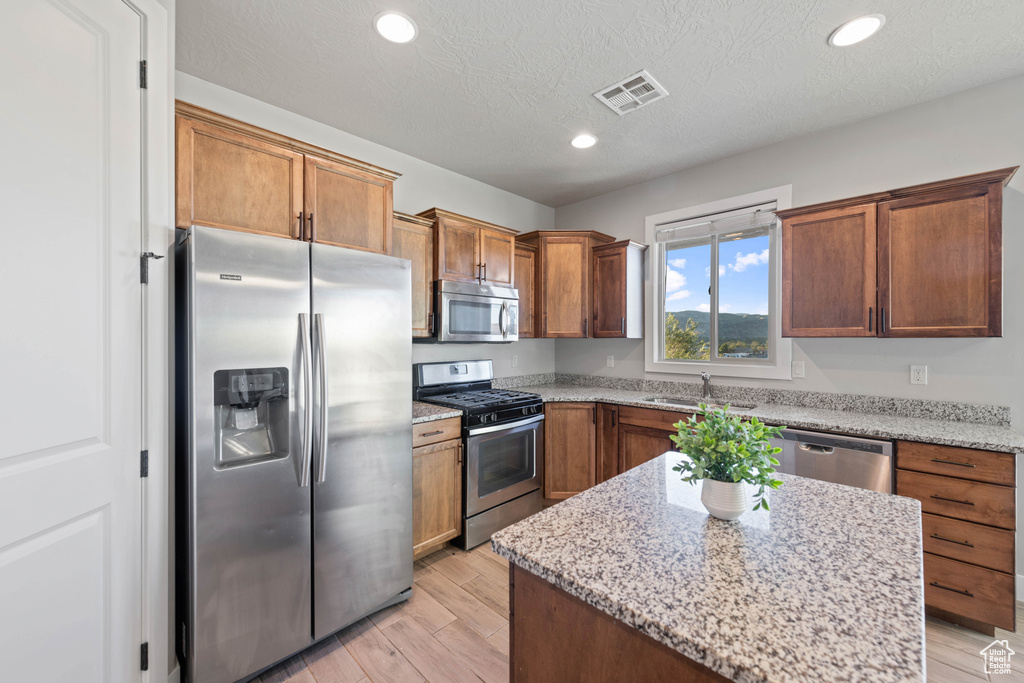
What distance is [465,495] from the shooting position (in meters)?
2.73

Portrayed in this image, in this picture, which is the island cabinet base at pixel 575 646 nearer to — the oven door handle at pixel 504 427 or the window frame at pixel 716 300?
the oven door handle at pixel 504 427

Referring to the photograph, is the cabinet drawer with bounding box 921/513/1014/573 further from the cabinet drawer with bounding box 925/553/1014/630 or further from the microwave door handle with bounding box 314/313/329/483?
the microwave door handle with bounding box 314/313/329/483

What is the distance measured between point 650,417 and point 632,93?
6.78 feet

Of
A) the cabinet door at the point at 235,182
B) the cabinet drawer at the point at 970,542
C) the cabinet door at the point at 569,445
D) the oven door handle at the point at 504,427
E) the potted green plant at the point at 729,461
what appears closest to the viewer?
the potted green plant at the point at 729,461

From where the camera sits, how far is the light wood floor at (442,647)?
69.4 inches

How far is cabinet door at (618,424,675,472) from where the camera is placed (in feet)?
9.84

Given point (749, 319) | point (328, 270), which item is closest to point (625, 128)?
point (749, 319)

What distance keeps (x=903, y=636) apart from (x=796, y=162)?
3.16m

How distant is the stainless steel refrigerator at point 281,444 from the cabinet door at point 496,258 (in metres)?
1.16

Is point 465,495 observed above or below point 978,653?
above

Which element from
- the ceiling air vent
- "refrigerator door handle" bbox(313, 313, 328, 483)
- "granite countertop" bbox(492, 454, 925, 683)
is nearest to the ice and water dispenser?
"refrigerator door handle" bbox(313, 313, 328, 483)

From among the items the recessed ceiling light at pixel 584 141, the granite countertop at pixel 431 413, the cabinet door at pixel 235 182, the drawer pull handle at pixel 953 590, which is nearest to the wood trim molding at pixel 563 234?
the recessed ceiling light at pixel 584 141

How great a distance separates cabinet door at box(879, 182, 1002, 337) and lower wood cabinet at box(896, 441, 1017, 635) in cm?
64

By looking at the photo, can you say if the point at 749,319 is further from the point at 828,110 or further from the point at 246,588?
the point at 246,588
